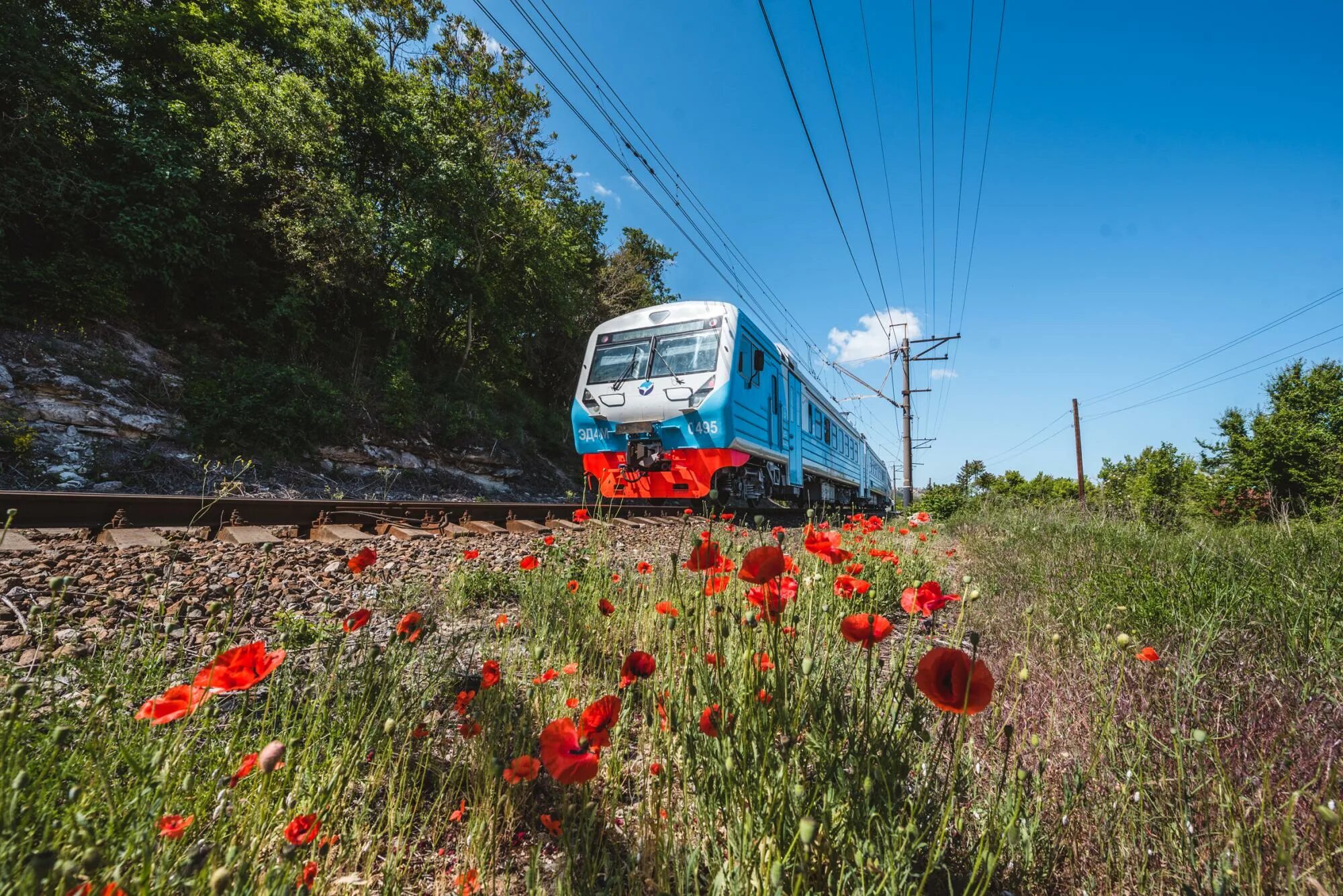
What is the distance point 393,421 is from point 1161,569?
40.1 feet

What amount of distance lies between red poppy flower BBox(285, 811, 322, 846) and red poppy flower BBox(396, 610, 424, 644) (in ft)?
1.25

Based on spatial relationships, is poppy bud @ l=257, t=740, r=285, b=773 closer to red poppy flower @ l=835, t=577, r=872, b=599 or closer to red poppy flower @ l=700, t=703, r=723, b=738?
red poppy flower @ l=700, t=703, r=723, b=738

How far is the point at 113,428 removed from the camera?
694 centimetres

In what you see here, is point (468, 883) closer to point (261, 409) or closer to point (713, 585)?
point (713, 585)

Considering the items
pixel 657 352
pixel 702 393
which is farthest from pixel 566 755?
pixel 657 352

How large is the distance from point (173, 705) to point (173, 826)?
210 mm

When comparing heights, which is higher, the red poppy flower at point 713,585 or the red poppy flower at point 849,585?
the red poppy flower at point 849,585

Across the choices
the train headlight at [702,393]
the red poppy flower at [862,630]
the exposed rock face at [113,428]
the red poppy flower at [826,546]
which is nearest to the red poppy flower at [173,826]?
the red poppy flower at [862,630]

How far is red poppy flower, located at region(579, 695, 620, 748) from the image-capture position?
990 mm

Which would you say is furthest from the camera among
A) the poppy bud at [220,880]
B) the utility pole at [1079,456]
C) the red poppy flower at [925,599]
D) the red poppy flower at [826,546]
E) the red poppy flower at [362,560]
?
the utility pole at [1079,456]

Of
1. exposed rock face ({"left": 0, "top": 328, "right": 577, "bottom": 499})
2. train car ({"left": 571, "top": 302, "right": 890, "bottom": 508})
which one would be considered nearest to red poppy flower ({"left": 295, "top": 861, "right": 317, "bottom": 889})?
train car ({"left": 571, "top": 302, "right": 890, "bottom": 508})

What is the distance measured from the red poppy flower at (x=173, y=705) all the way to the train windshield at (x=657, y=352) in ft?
21.1

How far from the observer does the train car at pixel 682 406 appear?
22.4 feet

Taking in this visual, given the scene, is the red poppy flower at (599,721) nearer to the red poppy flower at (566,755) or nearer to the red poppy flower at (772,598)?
the red poppy flower at (566,755)
